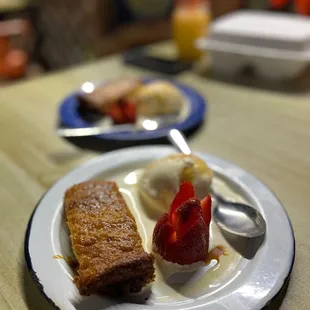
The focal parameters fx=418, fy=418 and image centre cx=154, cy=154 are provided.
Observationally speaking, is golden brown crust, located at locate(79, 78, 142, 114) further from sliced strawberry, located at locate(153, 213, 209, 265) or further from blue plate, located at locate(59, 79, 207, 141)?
sliced strawberry, located at locate(153, 213, 209, 265)

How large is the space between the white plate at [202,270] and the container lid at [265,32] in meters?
0.65

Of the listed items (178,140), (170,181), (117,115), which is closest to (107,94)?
(117,115)

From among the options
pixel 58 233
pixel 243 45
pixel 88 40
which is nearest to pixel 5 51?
pixel 88 40

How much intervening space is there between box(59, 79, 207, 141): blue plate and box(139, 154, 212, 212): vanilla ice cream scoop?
215mm

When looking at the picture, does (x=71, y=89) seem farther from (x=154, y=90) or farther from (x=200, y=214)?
(x=200, y=214)

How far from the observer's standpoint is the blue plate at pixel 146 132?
3.06 ft

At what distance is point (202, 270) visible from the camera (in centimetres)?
57

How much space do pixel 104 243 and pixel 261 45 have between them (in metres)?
0.93

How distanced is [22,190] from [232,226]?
0.41 metres

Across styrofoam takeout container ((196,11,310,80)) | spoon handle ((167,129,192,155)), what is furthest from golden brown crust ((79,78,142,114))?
styrofoam takeout container ((196,11,310,80))

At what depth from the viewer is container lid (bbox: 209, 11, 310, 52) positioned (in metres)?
1.22

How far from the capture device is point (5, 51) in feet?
7.68

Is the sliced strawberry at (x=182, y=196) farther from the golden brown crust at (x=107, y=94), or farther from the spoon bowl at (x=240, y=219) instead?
the golden brown crust at (x=107, y=94)

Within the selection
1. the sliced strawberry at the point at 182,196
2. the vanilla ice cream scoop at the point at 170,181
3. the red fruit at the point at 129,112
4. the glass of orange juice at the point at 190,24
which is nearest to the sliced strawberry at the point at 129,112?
the red fruit at the point at 129,112
